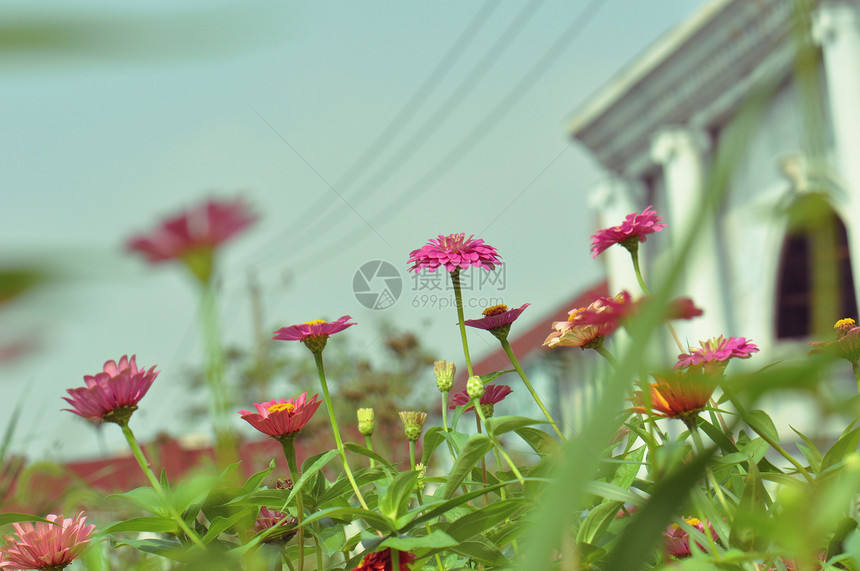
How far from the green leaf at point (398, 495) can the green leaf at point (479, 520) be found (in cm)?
3

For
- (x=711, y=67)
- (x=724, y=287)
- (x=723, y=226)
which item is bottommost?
(x=724, y=287)

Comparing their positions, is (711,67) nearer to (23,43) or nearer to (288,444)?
(288,444)

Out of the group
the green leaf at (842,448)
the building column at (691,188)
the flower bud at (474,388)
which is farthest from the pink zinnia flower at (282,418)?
the building column at (691,188)

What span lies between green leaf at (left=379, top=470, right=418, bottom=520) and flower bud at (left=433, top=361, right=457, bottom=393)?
0.21 meters

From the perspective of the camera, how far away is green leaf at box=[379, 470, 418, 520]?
41 centimetres

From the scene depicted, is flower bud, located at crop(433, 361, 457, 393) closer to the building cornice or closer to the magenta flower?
the magenta flower

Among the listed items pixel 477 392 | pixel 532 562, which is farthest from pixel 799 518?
pixel 477 392

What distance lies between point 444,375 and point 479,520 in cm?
23

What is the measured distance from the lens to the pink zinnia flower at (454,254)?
535 mm

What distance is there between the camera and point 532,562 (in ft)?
0.42

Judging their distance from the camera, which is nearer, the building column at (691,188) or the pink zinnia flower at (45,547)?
the pink zinnia flower at (45,547)

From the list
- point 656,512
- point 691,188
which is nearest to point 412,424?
point 656,512

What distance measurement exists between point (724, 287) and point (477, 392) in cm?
495

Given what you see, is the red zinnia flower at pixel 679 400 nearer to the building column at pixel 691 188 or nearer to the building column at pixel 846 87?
the building column at pixel 846 87
